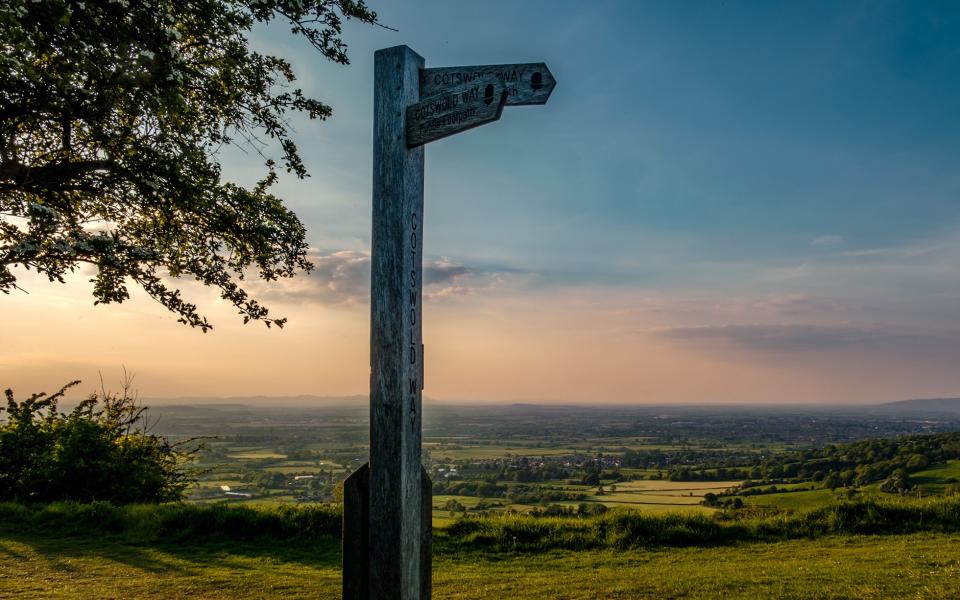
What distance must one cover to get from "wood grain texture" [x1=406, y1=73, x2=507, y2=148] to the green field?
231 inches

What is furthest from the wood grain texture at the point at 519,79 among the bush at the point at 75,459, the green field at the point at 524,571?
the bush at the point at 75,459

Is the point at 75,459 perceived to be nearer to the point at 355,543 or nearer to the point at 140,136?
the point at 140,136

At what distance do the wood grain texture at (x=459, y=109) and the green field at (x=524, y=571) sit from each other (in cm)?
587

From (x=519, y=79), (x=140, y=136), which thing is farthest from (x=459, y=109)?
(x=140, y=136)

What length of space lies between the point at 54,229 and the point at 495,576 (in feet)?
24.5

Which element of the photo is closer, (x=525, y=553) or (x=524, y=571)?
(x=524, y=571)

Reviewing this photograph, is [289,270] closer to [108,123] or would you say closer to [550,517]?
[108,123]

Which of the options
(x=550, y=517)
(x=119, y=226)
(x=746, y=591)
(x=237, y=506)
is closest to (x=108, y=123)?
(x=119, y=226)

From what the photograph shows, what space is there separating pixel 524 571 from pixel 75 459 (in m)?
10.5

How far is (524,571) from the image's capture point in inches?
337

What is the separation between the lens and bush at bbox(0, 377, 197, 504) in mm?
12789

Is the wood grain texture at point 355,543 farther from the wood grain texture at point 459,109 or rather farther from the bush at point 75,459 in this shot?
the bush at point 75,459

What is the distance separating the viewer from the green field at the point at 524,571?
7250 mm

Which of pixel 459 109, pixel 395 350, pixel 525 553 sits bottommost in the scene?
pixel 525 553
